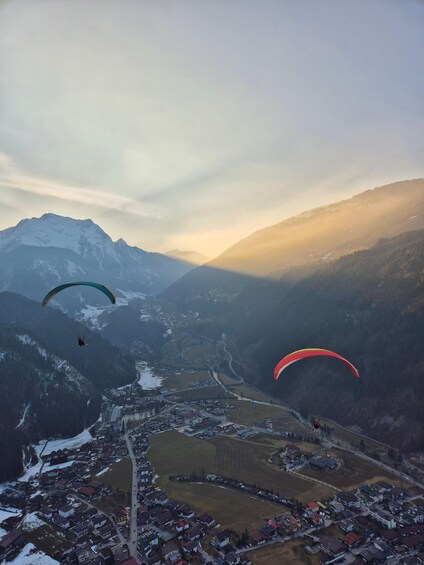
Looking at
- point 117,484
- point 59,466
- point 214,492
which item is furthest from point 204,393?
point 214,492

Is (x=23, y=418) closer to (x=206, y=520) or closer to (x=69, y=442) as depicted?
(x=69, y=442)

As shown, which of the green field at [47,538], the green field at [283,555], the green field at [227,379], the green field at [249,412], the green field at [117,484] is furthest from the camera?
the green field at [227,379]

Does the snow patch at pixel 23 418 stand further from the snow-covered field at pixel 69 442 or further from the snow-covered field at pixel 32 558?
the snow-covered field at pixel 32 558

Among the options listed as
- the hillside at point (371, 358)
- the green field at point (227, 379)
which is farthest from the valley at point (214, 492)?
the green field at point (227, 379)

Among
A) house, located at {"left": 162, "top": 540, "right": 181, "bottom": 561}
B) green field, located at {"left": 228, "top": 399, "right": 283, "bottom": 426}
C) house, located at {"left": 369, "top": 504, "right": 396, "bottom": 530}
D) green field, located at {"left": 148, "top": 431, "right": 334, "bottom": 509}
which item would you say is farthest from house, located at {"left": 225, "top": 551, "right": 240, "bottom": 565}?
green field, located at {"left": 228, "top": 399, "right": 283, "bottom": 426}

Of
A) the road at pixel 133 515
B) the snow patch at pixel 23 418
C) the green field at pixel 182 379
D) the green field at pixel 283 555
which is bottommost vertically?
the green field at pixel 283 555

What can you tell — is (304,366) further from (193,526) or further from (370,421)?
(193,526)
